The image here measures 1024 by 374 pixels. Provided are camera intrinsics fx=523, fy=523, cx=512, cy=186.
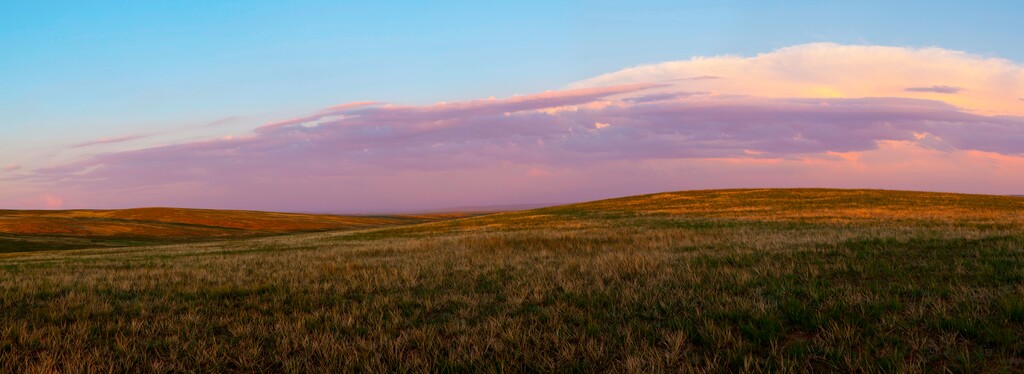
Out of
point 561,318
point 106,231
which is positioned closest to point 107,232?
point 106,231

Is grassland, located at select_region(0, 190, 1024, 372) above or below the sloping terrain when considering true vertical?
above

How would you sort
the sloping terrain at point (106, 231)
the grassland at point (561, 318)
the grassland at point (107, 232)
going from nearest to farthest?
the grassland at point (561, 318) < the grassland at point (107, 232) < the sloping terrain at point (106, 231)

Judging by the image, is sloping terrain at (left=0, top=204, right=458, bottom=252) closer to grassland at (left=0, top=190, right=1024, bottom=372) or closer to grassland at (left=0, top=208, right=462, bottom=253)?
grassland at (left=0, top=208, right=462, bottom=253)

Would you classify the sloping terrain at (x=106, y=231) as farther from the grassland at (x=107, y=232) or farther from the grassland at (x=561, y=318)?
the grassland at (x=561, y=318)

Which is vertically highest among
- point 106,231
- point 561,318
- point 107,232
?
point 561,318

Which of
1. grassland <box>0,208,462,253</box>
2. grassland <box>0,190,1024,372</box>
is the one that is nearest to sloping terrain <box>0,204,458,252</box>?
grassland <box>0,208,462,253</box>

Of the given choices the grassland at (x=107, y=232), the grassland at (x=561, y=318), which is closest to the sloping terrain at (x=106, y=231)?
the grassland at (x=107, y=232)

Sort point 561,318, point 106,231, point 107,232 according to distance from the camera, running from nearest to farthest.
Result: point 561,318, point 107,232, point 106,231

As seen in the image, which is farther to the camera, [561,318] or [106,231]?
[106,231]

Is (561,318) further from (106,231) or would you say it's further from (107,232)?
(106,231)

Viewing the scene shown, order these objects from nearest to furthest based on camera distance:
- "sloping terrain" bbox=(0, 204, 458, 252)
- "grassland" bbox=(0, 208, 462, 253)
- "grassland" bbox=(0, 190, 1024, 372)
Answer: "grassland" bbox=(0, 190, 1024, 372), "grassland" bbox=(0, 208, 462, 253), "sloping terrain" bbox=(0, 204, 458, 252)

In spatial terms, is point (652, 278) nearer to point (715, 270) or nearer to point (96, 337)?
point (715, 270)

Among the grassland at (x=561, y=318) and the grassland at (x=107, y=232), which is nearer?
the grassland at (x=561, y=318)

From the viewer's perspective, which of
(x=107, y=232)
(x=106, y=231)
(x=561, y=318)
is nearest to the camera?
(x=561, y=318)
